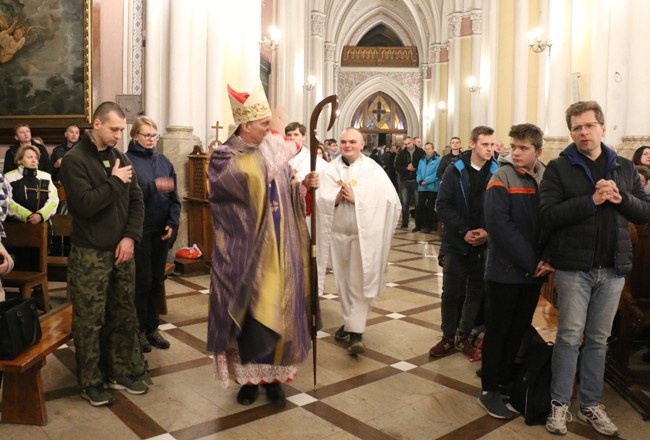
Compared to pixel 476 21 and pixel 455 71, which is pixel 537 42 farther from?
pixel 455 71

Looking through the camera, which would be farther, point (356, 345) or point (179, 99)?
point (179, 99)

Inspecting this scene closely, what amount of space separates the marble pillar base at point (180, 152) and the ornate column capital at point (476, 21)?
14.6m

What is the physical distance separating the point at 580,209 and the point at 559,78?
300 inches

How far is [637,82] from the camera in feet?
24.1

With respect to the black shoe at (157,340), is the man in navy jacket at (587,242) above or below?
above

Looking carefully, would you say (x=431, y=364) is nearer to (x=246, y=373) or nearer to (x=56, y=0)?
(x=246, y=373)

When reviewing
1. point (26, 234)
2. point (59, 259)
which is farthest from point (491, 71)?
point (26, 234)

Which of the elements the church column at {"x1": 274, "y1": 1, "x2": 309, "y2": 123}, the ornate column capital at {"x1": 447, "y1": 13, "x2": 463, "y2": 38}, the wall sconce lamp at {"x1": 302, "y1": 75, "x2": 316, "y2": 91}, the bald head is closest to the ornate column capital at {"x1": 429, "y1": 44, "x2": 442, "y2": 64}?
the ornate column capital at {"x1": 447, "y1": 13, "x2": 463, "y2": 38}

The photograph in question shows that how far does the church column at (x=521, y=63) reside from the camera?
12805mm

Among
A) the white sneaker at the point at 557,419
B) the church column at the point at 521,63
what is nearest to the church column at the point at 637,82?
the white sneaker at the point at 557,419

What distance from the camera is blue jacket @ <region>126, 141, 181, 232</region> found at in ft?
15.0

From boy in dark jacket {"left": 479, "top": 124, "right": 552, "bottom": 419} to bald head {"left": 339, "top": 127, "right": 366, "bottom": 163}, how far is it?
143cm

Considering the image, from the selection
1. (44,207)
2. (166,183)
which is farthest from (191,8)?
(166,183)

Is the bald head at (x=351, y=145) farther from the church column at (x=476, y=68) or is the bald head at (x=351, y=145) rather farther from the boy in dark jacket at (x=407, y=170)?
the church column at (x=476, y=68)
